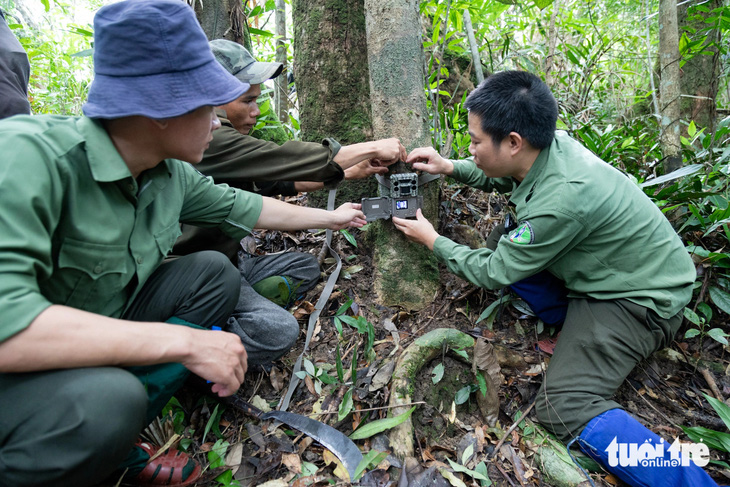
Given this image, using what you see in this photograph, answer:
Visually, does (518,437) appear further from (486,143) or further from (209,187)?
(209,187)

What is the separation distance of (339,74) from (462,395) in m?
2.87

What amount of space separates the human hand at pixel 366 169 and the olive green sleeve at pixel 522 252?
0.76m

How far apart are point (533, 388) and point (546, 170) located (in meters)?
1.44

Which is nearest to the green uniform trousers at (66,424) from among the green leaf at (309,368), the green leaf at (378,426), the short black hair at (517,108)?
the green leaf at (378,426)

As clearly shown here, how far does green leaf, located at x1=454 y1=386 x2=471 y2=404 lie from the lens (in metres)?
2.69

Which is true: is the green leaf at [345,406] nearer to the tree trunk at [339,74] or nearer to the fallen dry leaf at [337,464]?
the fallen dry leaf at [337,464]

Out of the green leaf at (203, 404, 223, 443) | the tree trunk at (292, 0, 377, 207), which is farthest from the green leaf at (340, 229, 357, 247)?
the green leaf at (203, 404, 223, 443)

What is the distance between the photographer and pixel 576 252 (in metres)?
2.95

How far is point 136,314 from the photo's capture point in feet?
7.52

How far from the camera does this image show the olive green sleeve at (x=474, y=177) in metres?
3.55

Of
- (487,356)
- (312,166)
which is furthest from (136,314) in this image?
(487,356)

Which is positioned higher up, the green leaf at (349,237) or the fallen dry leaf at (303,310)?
the green leaf at (349,237)

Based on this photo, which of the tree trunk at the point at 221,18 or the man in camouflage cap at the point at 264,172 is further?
the tree trunk at the point at 221,18

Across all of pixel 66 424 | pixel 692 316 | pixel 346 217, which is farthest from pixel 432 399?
pixel 692 316
